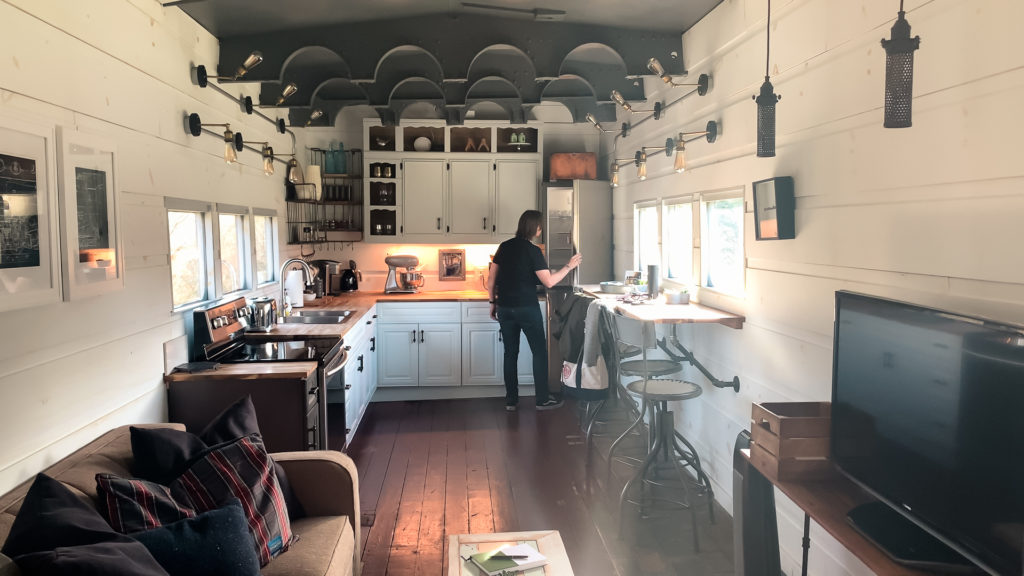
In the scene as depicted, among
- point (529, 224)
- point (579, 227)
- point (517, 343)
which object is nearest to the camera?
point (529, 224)

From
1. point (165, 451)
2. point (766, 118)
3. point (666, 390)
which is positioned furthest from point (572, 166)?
point (165, 451)

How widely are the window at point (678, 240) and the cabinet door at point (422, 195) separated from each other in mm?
2284

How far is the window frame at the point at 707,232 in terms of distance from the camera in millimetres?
3389

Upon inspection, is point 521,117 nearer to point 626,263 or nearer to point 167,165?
point 626,263

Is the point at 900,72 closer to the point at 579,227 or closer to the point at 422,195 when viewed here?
the point at 579,227

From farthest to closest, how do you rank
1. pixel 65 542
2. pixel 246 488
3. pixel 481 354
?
pixel 481 354
pixel 246 488
pixel 65 542

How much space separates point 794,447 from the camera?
2115mm

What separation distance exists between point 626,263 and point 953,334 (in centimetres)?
417

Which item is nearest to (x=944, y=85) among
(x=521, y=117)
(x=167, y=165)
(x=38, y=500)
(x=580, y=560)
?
(x=580, y=560)

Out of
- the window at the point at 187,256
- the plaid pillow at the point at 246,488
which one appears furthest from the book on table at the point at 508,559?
the window at the point at 187,256

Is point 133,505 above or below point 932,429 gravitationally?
below

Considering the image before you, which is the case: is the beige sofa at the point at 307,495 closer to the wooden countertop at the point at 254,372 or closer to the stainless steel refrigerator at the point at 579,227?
the wooden countertop at the point at 254,372

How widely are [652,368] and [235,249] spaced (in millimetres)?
2831

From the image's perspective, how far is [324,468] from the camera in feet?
8.46
